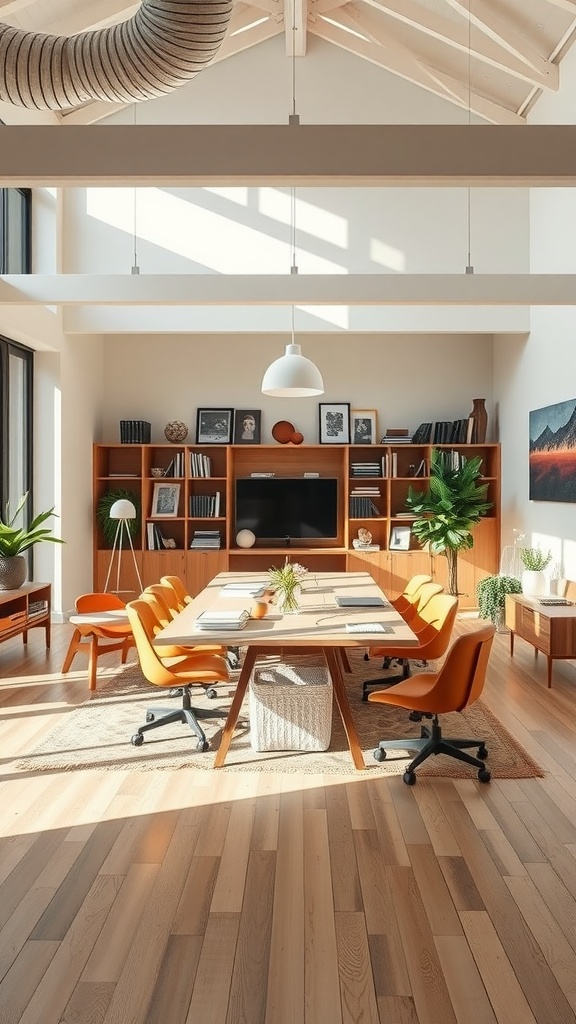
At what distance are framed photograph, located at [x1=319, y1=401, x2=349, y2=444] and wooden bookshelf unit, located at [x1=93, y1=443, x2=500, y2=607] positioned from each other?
12 cm

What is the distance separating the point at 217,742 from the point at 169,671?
1.68 ft

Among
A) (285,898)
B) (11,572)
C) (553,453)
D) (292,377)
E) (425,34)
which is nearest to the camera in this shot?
(285,898)

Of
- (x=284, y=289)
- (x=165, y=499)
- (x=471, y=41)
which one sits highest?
(x=471, y=41)

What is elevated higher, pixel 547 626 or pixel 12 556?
pixel 12 556

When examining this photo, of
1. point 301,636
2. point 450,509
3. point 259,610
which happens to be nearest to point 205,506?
point 450,509

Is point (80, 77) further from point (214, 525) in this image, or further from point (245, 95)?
point (214, 525)

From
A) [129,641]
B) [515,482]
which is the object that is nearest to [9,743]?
[129,641]

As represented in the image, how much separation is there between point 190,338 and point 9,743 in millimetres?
6480

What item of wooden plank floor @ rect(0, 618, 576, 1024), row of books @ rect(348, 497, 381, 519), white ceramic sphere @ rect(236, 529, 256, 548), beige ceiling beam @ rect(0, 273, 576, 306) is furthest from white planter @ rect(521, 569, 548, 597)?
white ceramic sphere @ rect(236, 529, 256, 548)

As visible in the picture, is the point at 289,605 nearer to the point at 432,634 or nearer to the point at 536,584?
the point at 432,634

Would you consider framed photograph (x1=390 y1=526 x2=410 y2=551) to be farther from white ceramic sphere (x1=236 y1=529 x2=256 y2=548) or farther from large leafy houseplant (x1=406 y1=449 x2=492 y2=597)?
white ceramic sphere (x1=236 y1=529 x2=256 y2=548)

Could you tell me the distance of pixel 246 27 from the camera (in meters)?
8.62

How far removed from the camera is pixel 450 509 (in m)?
9.39

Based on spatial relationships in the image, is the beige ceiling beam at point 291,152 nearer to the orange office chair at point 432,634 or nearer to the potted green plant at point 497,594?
the orange office chair at point 432,634
